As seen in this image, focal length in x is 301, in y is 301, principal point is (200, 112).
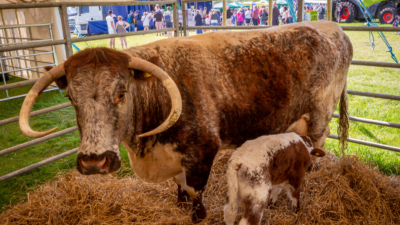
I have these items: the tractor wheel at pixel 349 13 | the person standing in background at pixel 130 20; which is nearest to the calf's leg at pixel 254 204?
the tractor wheel at pixel 349 13

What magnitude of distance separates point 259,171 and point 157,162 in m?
0.87

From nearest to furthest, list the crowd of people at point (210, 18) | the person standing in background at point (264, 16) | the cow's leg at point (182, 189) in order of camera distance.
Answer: the cow's leg at point (182, 189) < the person standing in background at point (264, 16) < the crowd of people at point (210, 18)

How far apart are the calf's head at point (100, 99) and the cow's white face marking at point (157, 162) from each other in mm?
472

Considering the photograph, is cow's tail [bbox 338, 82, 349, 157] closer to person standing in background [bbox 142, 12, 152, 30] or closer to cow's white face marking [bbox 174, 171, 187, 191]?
cow's white face marking [bbox 174, 171, 187, 191]

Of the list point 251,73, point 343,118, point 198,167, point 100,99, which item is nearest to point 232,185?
point 198,167

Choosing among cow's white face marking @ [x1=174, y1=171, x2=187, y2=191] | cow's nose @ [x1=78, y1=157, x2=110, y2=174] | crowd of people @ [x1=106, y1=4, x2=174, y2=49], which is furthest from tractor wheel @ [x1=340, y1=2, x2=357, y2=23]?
cow's nose @ [x1=78, y1=157, x2=110, y2=174]

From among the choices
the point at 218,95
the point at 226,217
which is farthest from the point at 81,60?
the point at 226,217

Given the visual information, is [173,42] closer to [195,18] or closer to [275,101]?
[275,101]

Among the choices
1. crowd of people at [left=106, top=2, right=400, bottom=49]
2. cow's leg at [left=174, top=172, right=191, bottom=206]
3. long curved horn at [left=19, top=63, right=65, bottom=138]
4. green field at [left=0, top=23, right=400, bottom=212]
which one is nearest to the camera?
long curved horn at [left=19, top=63, right=65, bottom=138]

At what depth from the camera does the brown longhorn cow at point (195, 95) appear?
6.42ft

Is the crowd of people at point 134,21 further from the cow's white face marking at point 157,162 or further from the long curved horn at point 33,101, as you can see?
the long curved horn at point 33,101

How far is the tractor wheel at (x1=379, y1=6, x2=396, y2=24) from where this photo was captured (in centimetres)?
1016

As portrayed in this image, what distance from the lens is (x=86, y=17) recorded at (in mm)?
13039

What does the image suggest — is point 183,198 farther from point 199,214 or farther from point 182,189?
point 199,214
